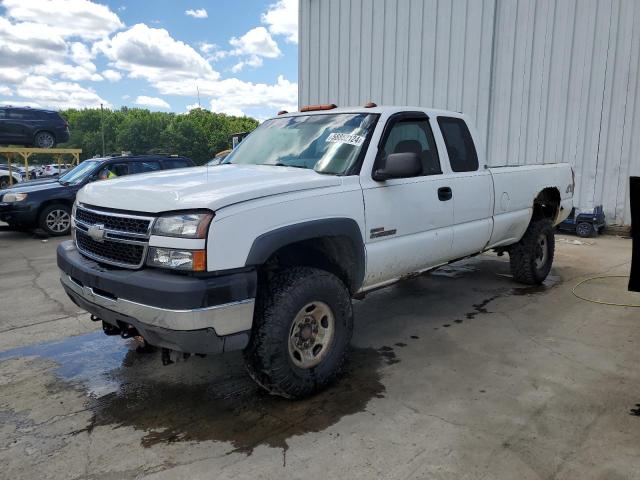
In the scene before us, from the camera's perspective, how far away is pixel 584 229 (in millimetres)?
10359

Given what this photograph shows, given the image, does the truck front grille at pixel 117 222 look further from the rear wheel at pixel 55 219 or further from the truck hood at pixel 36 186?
the truck hood at pixel 36 186

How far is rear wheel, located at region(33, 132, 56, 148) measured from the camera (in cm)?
1641

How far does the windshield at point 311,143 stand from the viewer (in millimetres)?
3832

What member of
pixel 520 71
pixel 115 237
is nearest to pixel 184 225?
pixel 115 237

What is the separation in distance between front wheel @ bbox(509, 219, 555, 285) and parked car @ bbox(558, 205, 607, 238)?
14.6 feet

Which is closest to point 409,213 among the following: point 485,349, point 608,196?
point 485,349

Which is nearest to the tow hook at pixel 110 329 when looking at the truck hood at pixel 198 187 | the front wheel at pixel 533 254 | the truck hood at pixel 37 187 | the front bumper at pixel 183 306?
the front bumper at pixel 183 306

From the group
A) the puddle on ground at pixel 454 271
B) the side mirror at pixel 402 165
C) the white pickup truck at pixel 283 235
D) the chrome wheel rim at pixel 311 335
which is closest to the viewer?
the white pickup truck at pixel 283 235

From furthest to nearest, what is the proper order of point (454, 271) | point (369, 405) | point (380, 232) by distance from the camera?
point (454, 271)
point (380, 232)
point (369, 405)

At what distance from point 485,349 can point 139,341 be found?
2.74 meters

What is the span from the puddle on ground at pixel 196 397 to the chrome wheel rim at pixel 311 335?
0.27m

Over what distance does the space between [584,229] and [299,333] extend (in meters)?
8.92

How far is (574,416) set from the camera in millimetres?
3162

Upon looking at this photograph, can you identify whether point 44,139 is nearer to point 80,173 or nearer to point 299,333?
point 80,173
